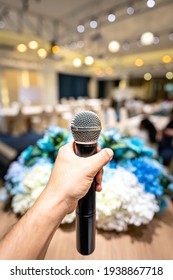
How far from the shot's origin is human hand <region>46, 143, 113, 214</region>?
458 millimetres

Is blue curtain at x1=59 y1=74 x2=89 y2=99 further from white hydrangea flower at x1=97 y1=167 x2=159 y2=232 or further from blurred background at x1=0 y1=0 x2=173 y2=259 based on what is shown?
white hydrangea flower at x1=97 y1=167 x2=159 y2=232

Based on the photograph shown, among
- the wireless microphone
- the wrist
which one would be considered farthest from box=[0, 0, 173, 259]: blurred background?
the wrist

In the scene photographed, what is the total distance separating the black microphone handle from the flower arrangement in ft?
0.50

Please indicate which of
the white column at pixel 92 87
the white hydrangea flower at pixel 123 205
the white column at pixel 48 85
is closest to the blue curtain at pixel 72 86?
the white column at pixel 92 87

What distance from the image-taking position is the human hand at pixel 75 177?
46cm

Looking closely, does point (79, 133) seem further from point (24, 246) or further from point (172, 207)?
point (172, 207)

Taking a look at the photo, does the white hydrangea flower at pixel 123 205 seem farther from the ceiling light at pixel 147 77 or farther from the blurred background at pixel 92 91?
the ceiling light at pixel 147 77

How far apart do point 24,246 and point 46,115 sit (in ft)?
17.5

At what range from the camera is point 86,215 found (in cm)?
52

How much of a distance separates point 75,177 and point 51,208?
0.10 metres

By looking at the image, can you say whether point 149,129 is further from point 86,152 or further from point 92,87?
point 92,87

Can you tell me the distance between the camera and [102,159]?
460 mm

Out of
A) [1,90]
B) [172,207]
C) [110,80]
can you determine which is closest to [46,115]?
[1,90]

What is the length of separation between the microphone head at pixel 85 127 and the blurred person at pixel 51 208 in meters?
0.05
